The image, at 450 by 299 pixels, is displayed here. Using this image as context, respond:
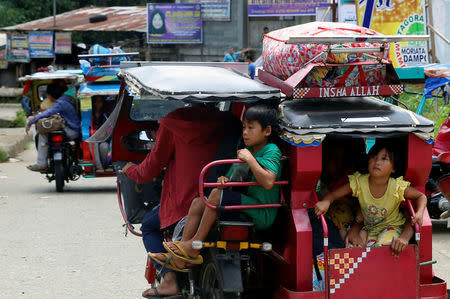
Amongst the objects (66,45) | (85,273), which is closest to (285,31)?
(85,273)

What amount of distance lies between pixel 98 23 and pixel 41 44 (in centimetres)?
264

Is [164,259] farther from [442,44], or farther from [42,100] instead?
[442,44]

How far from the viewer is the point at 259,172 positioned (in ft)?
13.9

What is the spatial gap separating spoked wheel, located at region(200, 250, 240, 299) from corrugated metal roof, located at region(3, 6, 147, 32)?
89.4 feet

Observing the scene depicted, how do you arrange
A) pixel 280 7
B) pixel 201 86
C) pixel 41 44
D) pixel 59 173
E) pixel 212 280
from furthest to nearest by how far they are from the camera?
pixel 41 44, pixel 280 7, pixel 59 173, pixel 212 280, pixel 201 86

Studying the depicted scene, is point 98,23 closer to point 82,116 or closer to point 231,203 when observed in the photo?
point 82,116

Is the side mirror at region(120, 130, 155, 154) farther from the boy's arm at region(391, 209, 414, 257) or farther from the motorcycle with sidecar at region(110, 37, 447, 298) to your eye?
the boy's arm at region(391, 209, 414, 257)

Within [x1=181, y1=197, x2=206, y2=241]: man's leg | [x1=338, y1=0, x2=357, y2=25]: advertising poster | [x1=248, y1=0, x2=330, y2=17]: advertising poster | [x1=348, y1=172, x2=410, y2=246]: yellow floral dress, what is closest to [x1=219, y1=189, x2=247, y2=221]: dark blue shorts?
[x1=181, y1=197, x2=206, y2=241]: man's leg

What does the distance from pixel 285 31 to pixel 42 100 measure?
9.48 m

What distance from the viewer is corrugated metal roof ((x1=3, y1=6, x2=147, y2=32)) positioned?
105 feet

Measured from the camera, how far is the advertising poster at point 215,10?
101 feet

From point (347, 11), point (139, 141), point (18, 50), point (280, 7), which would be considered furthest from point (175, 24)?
point (139, 141)

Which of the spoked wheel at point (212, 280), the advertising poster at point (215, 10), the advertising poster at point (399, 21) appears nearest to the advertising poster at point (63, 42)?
the advertising poster at point (215, 10)

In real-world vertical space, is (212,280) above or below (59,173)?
Result: above
